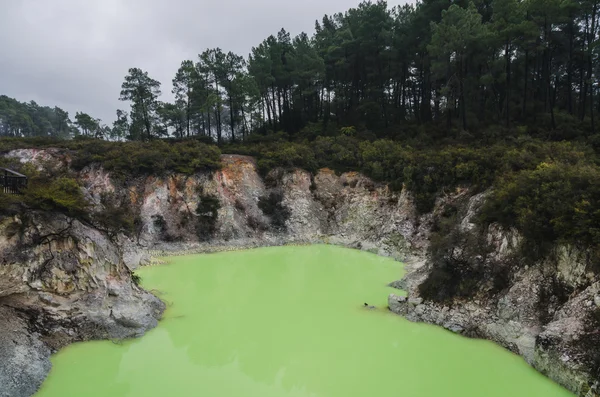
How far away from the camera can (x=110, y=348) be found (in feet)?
32.6

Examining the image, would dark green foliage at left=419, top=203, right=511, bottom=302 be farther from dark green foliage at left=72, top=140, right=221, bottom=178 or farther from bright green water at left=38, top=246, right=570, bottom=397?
dark green foliage at left=72, top=140, right=221, bottom=178

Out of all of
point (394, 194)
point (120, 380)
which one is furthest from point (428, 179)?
point (120, 380)

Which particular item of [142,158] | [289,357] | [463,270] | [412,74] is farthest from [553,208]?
[412,74]

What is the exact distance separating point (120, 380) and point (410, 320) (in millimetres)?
Result: 8980

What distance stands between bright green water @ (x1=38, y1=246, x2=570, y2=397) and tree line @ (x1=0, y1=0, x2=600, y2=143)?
2444 cm

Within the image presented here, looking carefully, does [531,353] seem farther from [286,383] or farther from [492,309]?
[286,383]

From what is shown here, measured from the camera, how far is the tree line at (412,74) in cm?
2833

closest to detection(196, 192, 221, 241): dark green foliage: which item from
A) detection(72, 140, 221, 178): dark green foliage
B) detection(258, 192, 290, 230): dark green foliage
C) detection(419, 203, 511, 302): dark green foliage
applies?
detection(72, 140, 221, 178): dark green foliage

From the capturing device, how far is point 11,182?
37.3ft

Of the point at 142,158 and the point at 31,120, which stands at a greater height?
the point at 31,120

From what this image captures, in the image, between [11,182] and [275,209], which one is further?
[275,209]

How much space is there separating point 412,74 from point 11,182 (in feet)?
124

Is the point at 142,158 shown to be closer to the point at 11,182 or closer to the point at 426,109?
the point at 11,182

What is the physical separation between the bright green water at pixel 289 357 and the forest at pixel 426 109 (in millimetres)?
4379
